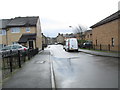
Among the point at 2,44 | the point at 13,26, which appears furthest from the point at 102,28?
the point at 2,44

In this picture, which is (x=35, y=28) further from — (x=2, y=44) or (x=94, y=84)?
(x=94, y=84)

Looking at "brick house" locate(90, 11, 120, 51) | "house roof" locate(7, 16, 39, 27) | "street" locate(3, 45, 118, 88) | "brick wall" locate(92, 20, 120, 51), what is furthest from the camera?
"house roof" locate(7, 16, 39, 27)

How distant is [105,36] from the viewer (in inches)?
1205

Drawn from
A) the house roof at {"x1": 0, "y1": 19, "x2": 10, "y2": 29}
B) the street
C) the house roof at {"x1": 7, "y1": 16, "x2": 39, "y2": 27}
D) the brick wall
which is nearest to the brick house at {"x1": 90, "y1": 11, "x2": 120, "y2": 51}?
the brick wall

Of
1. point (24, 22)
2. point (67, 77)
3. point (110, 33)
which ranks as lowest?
point (67, 77)

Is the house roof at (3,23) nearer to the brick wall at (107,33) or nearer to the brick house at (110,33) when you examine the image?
the brick wall at (107,33)

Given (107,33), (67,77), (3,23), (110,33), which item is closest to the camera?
(67,77)

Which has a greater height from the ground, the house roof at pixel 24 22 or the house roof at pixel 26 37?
the house roof at pixel 24 22

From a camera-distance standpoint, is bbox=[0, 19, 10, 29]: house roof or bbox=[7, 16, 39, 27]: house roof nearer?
bbox=[7, 16, 39, 27]: house roof

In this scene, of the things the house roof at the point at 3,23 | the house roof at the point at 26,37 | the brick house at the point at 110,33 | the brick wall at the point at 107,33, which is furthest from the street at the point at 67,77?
the house roof at the point at 3,23

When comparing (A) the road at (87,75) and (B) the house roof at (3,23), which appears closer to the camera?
(A) the road at (87,75)

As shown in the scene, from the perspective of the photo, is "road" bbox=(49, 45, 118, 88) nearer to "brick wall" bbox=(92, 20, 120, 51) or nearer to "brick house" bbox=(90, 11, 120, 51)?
"brick house" bbox=(90, 11, 120, 51)

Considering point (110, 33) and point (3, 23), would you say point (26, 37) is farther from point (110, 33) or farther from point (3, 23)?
point (110, 33)

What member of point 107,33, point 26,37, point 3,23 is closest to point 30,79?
point 107,33
